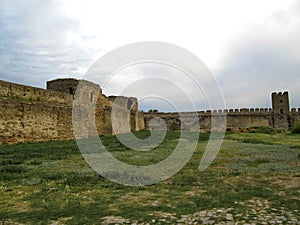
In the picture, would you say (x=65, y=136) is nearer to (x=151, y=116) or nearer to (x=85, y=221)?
(x=85, y=221)

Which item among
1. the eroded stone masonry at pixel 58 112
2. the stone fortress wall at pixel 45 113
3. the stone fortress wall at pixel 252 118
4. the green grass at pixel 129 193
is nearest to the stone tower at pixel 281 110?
the stone fortress wall at pixel 252 118

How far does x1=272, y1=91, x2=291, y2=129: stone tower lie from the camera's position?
40.2m

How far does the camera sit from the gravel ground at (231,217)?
3.49 metres

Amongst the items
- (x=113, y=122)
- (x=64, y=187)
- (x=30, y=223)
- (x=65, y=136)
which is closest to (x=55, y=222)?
(x=30, y=223)

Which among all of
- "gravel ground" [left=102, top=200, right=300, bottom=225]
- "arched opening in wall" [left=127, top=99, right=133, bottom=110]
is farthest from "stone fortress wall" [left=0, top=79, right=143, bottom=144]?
"gravel ground" [left=102, top=200, right=300, bottom=225]

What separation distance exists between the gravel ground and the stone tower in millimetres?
39537

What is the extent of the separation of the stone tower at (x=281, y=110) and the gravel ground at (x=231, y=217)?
3954 cm

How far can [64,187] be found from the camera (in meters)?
5.54

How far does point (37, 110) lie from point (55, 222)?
12827mm

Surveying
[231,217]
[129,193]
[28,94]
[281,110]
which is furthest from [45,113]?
[281,110]

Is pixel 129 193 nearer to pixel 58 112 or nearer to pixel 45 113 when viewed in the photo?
pixel 45 113

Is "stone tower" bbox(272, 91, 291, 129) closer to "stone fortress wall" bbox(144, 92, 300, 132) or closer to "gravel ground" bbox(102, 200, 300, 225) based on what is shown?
"stone fortress wall" bbox(144, 92, 300, 132)

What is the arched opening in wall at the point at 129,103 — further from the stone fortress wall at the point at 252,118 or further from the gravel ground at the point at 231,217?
the gravel ground at the point at 231,217

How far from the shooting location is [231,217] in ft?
11.9
